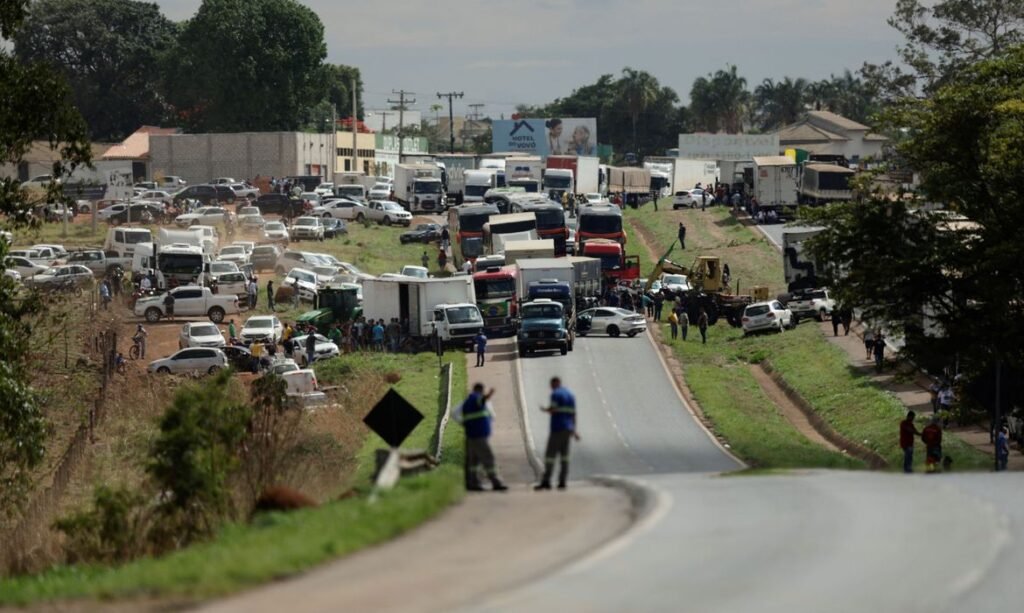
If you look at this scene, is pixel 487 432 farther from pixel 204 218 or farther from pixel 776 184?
pixel 776 184

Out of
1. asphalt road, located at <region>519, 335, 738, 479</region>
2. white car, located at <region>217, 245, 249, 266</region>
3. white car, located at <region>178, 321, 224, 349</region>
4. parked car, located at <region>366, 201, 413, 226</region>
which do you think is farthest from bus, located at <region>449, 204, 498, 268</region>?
white car, located at <region>178, 321, 224, 349</region>

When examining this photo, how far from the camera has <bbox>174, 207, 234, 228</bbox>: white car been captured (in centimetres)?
8819

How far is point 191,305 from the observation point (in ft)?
213

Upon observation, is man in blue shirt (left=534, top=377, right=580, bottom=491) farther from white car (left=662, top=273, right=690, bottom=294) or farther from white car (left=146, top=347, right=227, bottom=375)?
white car (left=662, top=273, right=690, bottom=294)

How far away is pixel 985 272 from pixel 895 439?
25.3ft

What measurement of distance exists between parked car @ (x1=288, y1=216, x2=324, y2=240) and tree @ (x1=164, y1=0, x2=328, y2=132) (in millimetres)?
60060

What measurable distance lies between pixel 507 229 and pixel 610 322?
45.8 feet

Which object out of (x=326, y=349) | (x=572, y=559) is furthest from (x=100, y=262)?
(x=572, y=559)

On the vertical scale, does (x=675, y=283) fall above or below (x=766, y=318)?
above

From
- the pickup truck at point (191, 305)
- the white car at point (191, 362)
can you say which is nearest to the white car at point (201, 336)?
the white car at point (191, 362)

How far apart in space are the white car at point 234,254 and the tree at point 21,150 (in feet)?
144

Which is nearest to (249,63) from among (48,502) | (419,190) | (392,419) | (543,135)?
(543,135)

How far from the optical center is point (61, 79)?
93.0ft

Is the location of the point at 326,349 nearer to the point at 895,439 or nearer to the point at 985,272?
the point at 895,439
